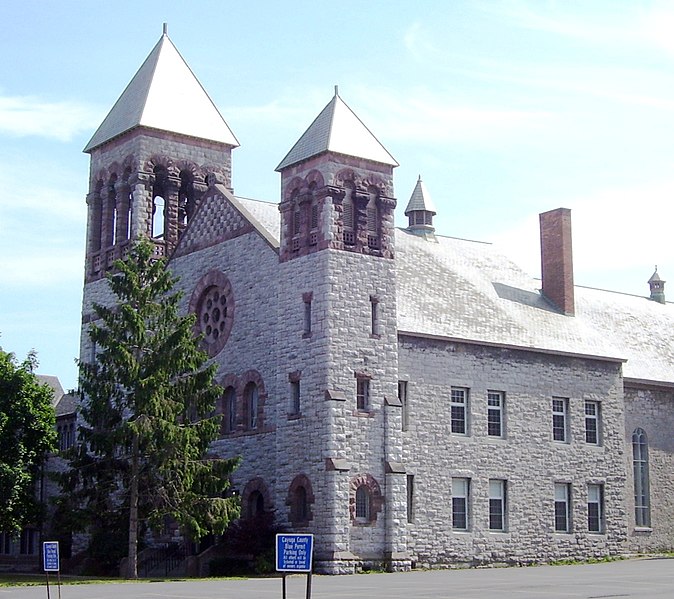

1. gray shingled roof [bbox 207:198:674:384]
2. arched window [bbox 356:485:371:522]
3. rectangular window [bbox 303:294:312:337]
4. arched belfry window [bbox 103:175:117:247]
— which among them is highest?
arched belfry window [bbox 103:175:117:247]

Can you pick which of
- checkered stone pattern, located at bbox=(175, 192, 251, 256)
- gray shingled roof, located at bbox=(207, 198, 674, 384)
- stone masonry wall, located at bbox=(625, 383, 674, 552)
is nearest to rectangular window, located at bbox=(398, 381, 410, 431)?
gray shingled roof, located at bbox=(207, 198, 674, 384)

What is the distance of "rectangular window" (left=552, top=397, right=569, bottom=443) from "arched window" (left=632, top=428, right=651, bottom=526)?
4568mm

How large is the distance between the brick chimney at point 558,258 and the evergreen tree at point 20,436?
846 inches

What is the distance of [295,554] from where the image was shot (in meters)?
17.0

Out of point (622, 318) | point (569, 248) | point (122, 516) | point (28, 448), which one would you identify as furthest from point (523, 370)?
point (28, 448)

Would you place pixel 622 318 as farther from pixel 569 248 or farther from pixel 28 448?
pixel 28 448

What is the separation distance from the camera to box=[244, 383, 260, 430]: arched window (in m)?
42.8

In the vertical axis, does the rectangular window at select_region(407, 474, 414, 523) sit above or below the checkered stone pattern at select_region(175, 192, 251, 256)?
below

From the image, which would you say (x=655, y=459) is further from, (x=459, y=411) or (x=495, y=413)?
(x=459, y=411)

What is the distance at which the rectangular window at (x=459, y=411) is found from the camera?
43188mm

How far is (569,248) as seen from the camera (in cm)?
5112

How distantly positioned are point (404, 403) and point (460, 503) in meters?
4.43

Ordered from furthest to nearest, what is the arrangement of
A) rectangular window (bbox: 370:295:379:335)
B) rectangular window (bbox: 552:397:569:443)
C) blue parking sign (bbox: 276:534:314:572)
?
1. rectangular window (bbox: 552:397:569:443)
2. rectangular window (bbox: 370:295:379:335)
3. blue parking sign (bbox: 276:534:314:572)

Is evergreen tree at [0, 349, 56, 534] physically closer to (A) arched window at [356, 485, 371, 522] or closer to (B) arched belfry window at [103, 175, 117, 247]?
(B) arched belfry window at [103, 175, 117, 247]
